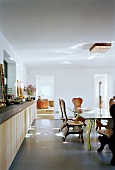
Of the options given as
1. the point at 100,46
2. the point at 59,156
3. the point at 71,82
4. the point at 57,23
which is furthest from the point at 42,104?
the point at 57,23

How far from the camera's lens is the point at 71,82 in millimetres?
10750

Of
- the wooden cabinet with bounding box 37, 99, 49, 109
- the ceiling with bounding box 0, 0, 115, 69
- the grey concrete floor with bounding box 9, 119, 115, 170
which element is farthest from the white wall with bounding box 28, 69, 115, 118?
the grey concrete floor with bounding box 9, 119, 115, 170

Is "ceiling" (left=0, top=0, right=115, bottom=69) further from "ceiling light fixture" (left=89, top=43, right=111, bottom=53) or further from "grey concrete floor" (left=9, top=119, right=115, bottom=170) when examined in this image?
"grey concrete floor" (left=9, top=119, right=115, bottom=170)

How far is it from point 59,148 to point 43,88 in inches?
559

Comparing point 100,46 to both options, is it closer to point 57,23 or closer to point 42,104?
point 57,23

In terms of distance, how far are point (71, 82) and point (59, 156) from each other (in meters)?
6.88

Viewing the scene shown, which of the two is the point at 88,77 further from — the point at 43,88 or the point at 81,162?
the point at 43,88

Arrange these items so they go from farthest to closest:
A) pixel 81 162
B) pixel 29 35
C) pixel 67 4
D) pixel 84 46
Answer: pixel 84 46 → pixel 29 35 → pixel 81 162 → pixel 67 4

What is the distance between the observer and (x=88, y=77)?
1079cm

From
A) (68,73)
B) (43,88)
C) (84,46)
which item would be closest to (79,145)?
(84,46)

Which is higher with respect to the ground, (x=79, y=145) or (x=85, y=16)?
(x=85, y=16)

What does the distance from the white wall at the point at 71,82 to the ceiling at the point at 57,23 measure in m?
5.10

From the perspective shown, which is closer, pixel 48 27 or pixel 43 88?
pixel 48 27

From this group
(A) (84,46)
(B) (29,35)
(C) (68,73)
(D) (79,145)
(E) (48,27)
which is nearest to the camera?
(E) (48,27)
